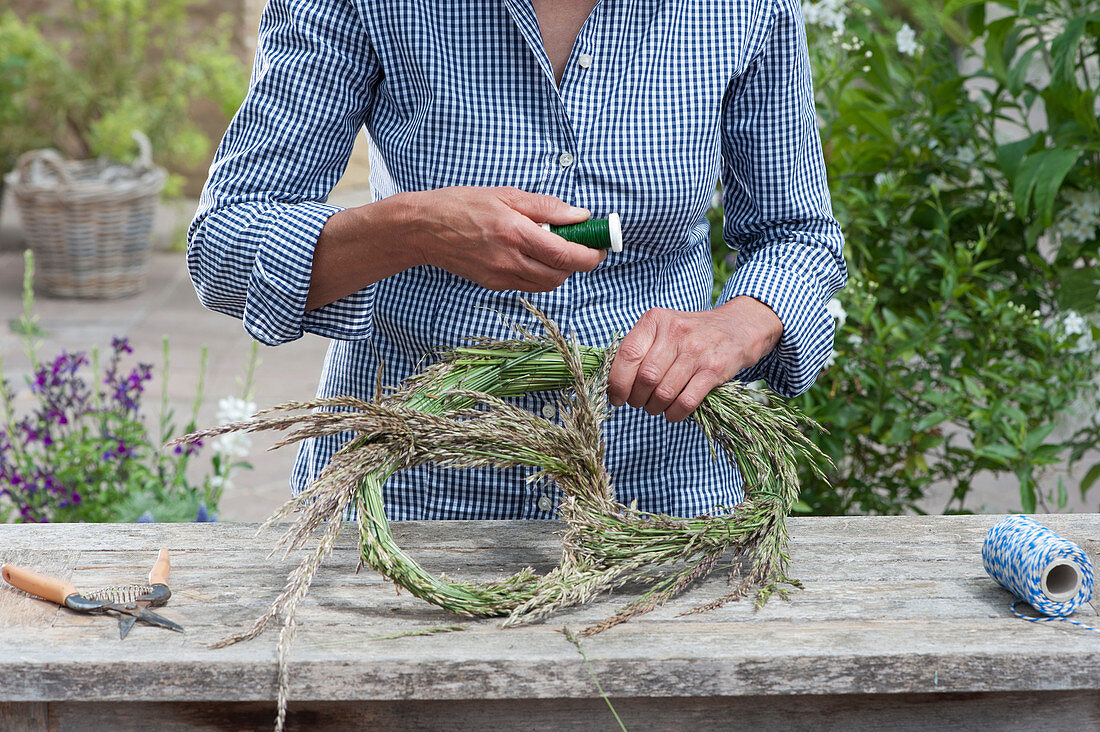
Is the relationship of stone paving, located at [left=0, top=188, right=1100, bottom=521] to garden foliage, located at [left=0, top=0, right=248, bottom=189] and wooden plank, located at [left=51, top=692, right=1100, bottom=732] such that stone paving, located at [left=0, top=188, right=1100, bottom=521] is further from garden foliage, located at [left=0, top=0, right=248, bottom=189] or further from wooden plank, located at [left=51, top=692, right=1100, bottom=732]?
wooden plank, located at [left=51, top=692, right=1100, bottom=732]

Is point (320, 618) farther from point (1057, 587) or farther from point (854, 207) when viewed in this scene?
point (854, 207)

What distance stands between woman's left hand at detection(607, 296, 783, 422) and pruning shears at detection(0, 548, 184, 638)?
0.54m

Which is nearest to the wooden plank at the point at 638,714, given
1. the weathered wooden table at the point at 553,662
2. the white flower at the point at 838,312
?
the weathered wooden table at the point at 553,662

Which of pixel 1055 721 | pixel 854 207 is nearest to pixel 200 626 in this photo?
pixel 1055 721

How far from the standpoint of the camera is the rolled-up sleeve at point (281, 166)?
1346 mm

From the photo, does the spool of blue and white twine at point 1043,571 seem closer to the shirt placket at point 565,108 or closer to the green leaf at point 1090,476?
the shirt placket at point 565,108

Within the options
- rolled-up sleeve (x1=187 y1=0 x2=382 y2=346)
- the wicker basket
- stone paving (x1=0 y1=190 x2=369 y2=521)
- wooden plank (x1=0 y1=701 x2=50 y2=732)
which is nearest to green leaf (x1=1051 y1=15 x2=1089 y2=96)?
rolled-up sleeve (x1=187 y1=0 x2=382 y2=346)

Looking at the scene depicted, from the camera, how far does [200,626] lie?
111 centimetres

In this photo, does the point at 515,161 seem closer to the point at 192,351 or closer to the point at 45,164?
the point at 192,351

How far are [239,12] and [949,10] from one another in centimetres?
542

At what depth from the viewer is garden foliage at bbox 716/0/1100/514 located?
228 cm

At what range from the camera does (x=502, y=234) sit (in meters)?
1.21

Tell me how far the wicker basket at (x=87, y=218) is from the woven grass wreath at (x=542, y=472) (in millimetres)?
4648

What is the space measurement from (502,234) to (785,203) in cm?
52
